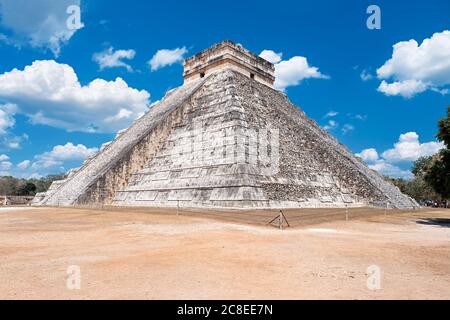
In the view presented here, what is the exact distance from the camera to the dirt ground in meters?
4.09

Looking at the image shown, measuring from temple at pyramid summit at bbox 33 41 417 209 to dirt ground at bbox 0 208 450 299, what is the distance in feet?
20.2

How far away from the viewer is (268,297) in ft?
12.7

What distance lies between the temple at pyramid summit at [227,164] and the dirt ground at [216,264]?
243 inches

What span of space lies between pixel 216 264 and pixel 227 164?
10770 mm

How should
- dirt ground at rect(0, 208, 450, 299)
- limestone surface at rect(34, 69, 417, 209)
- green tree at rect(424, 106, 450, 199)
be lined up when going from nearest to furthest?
dirt ground at rect(0, 208, 450, 299), green tree at rect(424, 106, 450, 199), limestone surface at rect(34, 69, 417, 209)

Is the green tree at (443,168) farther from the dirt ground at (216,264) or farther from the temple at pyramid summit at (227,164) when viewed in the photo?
the dirt ground at (216,264)

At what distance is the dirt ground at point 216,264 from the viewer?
4.09 m

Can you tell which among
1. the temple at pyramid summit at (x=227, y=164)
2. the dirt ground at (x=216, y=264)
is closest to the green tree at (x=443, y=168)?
the temple at pyramid summit at (x=227, y=164)

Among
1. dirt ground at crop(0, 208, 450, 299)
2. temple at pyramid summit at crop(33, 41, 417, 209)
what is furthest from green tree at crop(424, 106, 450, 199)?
dirt ground at crop(0, 208, 450, 299)

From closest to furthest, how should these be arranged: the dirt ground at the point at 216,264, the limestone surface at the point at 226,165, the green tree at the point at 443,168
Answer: the dirt ground at the point at 216,264 < the green tree at the point at 443,168 < the limestone surface at the point at 226,165

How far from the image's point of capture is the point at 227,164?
635 inches

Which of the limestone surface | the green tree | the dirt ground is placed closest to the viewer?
the dirt ground

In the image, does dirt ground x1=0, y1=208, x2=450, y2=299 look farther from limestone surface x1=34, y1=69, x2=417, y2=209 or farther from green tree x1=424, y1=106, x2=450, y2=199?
limestone surface x1=34, y1=69, x2=417, y2=209
